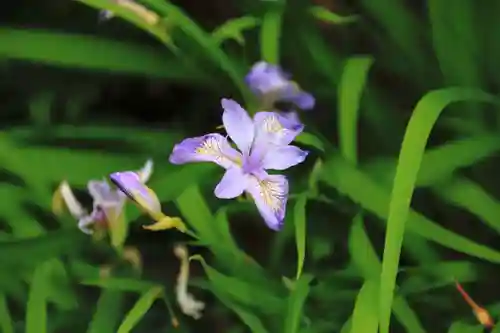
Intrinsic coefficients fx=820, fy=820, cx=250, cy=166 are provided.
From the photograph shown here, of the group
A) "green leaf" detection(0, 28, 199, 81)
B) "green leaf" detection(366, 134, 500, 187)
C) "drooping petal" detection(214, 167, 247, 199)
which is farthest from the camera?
"green leaf" detection(0, 28, 199, 81)

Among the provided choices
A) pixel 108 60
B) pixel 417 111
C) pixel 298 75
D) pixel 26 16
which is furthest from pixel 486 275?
pixel 26 16

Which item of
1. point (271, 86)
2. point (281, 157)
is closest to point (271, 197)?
point (281, 157)

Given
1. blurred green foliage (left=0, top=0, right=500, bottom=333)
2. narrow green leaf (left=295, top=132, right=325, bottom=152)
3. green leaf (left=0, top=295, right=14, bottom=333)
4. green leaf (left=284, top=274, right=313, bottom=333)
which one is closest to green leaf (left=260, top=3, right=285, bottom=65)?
blurred green foliage (left=0, top=0, right=500, bottom=333)

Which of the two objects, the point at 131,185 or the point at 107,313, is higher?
the point at 131,185

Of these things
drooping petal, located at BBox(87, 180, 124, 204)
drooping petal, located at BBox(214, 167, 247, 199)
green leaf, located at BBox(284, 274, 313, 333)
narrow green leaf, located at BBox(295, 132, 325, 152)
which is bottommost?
green leaf, located at BBox(284, 274, 313, 333)

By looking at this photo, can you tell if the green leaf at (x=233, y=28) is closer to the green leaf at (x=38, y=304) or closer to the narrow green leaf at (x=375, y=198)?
the narrow green leaf at (x=375, y=198)

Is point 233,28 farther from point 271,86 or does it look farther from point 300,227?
point 300,227

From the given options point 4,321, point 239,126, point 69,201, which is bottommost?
point 4,321

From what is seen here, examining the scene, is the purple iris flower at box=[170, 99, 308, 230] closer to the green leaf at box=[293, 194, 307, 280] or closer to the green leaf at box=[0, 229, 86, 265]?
the green leaf at box=[293, 194, 307, 280]

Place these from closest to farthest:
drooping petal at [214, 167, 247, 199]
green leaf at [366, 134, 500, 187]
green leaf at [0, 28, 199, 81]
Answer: drooping petal at [214, 167, 247, 199] < green leaf at [366, 134, 500, 187] < green leaf at [0, 28, 199, 81]
